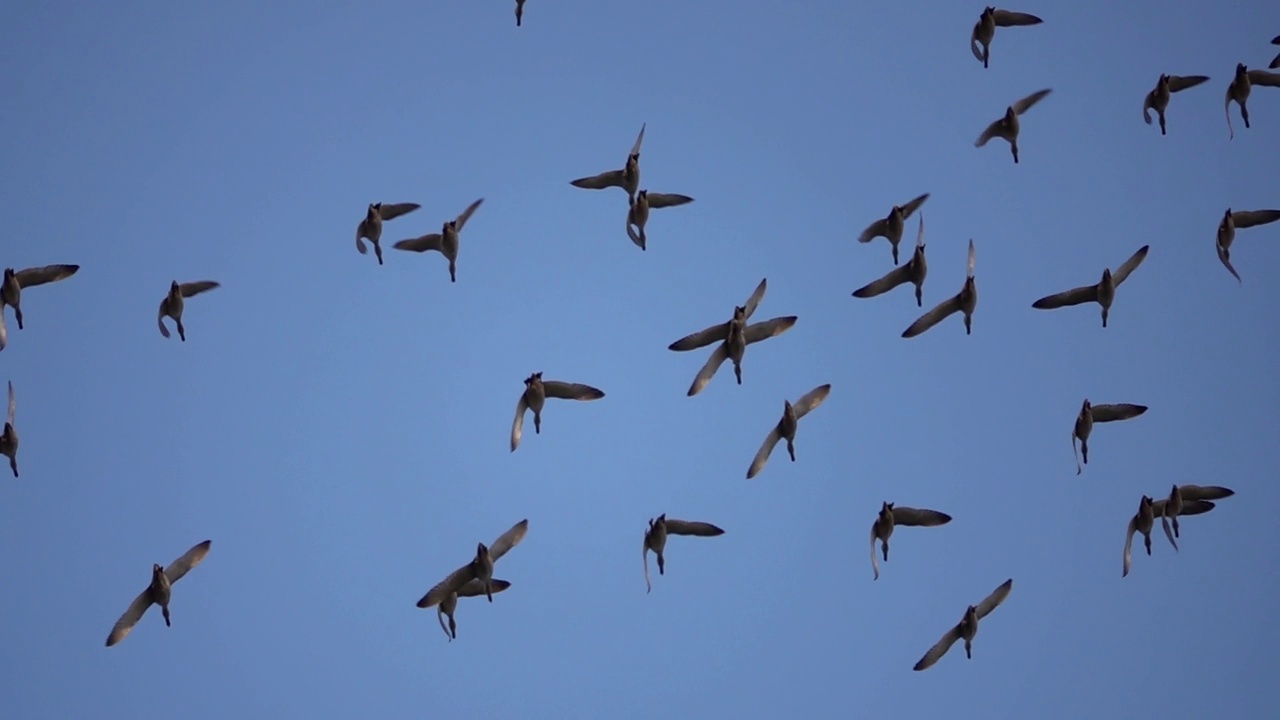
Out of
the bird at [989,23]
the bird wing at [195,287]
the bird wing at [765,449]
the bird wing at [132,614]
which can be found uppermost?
the bird at [989,23]

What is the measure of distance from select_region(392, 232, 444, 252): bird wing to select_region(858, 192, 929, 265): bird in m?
6.51

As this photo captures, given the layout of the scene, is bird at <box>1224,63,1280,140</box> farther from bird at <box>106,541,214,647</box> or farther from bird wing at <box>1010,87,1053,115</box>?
bird at <box>106,541,214,647</box>

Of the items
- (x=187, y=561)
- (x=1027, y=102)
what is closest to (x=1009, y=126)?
(x=1027, y=102)

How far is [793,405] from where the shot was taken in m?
26.6

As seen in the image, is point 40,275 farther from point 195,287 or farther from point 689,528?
point 689,528

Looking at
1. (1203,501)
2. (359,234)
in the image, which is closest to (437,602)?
(359,234)

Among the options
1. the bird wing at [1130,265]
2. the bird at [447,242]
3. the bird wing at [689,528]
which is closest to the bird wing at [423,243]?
the bird at [447,242]

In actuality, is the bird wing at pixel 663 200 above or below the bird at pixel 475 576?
above

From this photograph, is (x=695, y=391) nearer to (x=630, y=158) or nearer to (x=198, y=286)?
(x=630, y=158)

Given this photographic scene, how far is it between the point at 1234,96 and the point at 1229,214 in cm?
204

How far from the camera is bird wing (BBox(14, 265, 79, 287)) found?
26.2m

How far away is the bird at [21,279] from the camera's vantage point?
1017 inches

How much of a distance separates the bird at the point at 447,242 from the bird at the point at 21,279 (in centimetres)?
493

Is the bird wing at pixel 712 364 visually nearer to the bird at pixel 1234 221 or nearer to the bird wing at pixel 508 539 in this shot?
the bird wing at pixel 508 539
